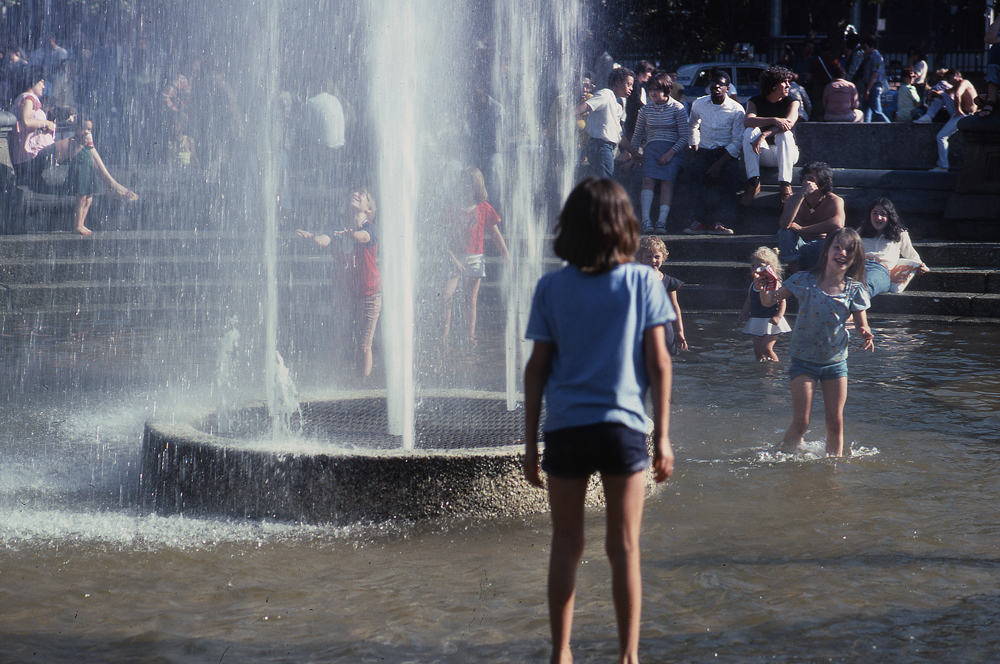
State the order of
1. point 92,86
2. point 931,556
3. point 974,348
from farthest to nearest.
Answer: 1. point 92,86
2. point 974,348
3. point 931,556

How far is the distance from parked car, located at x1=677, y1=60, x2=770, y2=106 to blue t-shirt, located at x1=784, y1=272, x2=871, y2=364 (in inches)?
736

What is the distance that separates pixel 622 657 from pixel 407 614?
992 millimetres

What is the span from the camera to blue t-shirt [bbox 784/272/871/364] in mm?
5727

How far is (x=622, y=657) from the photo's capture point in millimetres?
3111

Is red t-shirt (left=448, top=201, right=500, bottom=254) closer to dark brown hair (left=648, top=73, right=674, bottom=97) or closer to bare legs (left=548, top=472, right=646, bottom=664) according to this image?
dark brown hair (left=648, top=73, right=674, bottom=97)

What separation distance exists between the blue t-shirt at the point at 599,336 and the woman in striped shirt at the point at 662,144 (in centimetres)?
A: 978

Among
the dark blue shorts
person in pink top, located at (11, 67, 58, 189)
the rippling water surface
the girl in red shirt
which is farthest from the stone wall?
the dark blue shorts

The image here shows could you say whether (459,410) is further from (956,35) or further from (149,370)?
(956,35)

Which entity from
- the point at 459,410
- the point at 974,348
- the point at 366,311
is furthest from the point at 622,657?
the point at 974,348

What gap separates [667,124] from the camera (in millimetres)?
12688

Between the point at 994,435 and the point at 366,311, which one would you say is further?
the point at 366,311

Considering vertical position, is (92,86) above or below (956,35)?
below

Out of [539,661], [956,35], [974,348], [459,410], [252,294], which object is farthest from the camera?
[956,35]

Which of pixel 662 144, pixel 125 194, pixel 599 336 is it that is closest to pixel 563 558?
pixel 599 336
